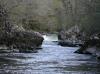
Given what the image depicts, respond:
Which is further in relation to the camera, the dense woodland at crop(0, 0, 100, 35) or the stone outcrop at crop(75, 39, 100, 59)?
the dense woodland at crop(0, 0, 100, 35)

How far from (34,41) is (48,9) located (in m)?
67.6

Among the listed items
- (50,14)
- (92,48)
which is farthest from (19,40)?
(50,14)

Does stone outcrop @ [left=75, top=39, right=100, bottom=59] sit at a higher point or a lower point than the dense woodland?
higher

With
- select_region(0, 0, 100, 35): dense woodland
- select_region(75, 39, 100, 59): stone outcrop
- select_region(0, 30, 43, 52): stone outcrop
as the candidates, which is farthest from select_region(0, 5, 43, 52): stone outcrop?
select_region(0, 0, 100, 35): dense woodland

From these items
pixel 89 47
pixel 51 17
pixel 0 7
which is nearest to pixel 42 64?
pixel 89 47

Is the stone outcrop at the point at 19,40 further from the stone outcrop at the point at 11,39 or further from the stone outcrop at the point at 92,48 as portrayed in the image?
the stone outcrop at the point at 92,48

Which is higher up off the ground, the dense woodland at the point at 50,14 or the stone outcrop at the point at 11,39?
the stone outcrop at the point at 11,39

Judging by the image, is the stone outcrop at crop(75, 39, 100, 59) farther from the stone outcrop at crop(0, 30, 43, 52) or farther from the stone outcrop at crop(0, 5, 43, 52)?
the stone outcrop at crop(0, 30, 43, 52)

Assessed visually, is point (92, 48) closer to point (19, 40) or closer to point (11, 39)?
point (19, 40)

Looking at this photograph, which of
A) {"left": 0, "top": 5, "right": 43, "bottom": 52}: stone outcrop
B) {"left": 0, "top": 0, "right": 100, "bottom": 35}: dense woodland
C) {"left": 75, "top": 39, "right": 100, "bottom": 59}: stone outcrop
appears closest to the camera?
Result: {"left": 75, "top": 39, "right": 100, "bottom": 59}: stone outcrop

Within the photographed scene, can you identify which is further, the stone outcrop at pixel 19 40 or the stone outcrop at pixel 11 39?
the stone outcrop at pixel 19 40

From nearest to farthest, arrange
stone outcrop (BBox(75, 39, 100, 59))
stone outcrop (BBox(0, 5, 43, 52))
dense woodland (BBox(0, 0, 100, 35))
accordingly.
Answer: stone outcrop (BBox(75, 39, 100, 59)) → stone outcrop (BBox(0, 5, 43, 52)) → dense woodland (BBox(0, 0, 100, 35))

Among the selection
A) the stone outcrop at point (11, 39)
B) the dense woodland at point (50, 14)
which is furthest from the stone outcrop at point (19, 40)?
the dense woodland at point (50, 14)

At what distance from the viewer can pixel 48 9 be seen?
128m
